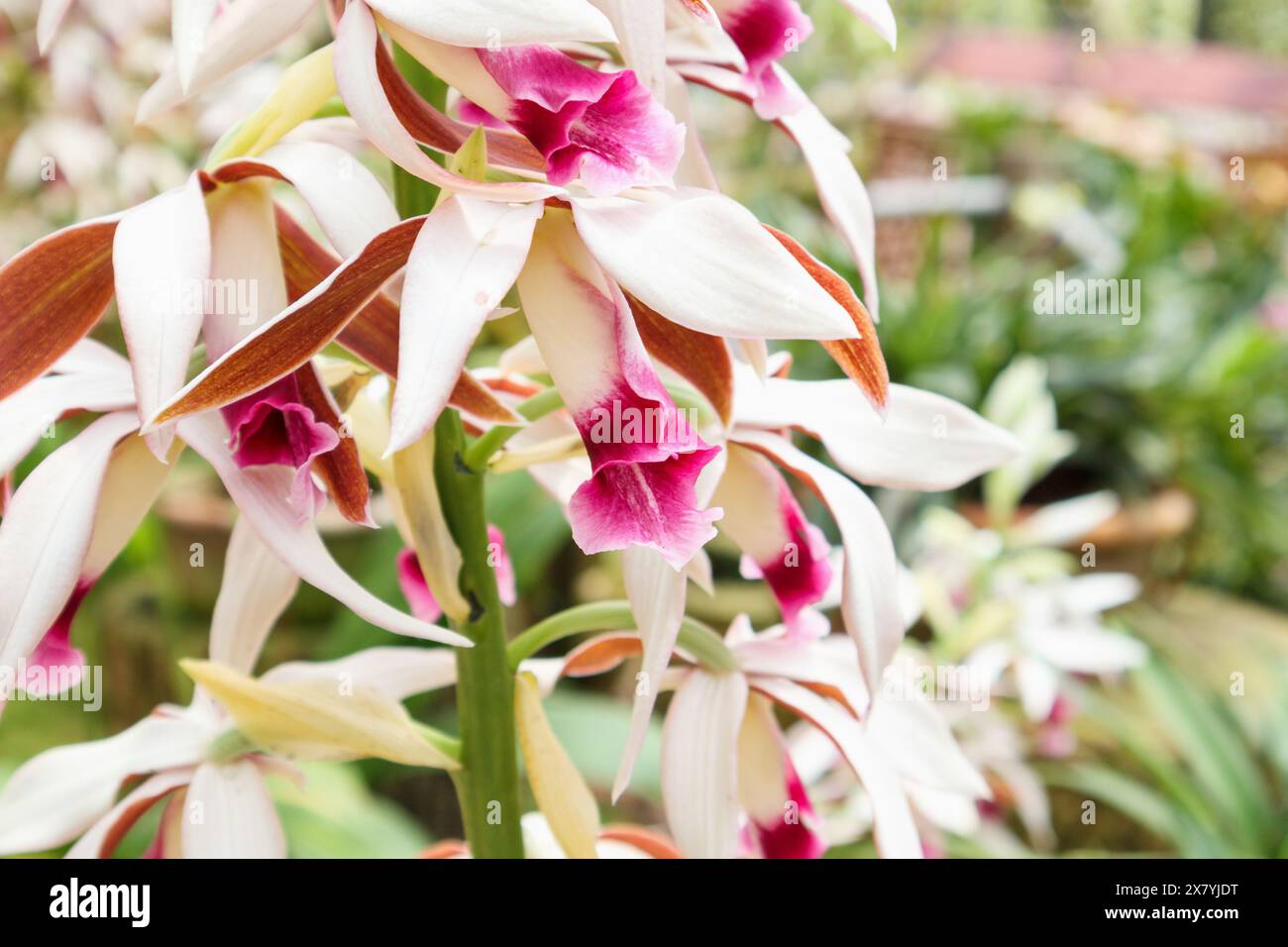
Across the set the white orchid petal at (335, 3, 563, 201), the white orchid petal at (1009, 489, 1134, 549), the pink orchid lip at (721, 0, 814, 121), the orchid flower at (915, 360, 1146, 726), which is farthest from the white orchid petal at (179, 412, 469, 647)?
the white orchid petal at (1009, 489, 1134, 549)

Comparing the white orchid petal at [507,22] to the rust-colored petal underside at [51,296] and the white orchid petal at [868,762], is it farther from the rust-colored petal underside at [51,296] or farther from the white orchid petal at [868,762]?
the white orchid petal at [868,762]

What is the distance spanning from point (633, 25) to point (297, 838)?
2.91 ft

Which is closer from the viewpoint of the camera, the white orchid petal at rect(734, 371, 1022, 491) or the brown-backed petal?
the brown-backed petal

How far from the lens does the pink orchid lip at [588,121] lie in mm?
317

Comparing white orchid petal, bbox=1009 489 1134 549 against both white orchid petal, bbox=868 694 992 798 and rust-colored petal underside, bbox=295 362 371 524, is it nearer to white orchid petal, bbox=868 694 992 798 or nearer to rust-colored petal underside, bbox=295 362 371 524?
white orchid petal, bbox=868 694 992 798

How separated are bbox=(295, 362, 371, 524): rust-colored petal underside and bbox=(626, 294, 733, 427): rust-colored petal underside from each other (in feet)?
0.31

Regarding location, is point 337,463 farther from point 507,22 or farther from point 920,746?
point 920,746

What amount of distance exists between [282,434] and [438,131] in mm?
99

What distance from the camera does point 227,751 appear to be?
440 mm

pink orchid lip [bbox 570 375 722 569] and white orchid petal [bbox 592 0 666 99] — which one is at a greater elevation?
white orchid petal [bbox 592 0 666 99]

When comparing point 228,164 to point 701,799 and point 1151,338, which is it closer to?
point 701,799

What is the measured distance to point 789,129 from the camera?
43 cm

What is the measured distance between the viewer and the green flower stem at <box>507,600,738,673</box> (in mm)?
451

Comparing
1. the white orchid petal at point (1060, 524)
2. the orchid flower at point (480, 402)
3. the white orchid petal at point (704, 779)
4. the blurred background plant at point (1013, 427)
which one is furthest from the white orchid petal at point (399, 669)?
the white orchid petal at point (1060, 524)
